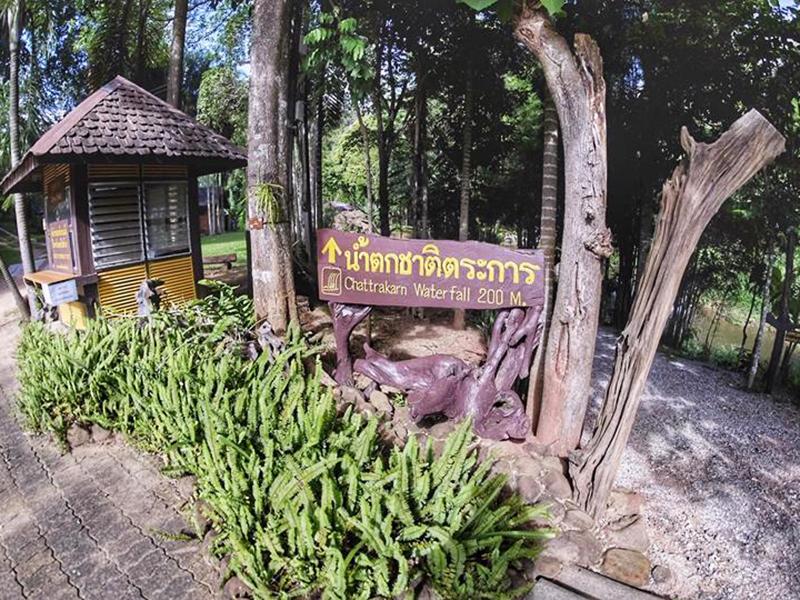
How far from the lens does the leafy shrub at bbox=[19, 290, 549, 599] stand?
2.19 metres

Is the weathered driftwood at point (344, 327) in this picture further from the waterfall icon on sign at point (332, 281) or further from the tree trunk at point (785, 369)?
the tree trunk at point (785, 369)

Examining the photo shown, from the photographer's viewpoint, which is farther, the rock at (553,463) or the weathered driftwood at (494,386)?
the weathered driftwood at (494,386)

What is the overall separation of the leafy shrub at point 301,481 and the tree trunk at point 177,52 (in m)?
5.49

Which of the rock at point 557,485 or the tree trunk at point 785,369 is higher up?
the rock at point 557,485

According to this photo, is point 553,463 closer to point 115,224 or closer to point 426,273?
point 426,273

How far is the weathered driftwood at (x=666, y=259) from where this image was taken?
243 centimetres

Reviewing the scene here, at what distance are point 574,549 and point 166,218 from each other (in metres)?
5.82

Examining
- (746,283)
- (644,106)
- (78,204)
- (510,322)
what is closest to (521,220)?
(644,106)

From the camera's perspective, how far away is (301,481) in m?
2.35

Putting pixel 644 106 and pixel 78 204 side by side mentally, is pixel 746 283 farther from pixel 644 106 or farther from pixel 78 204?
pixel 78 204

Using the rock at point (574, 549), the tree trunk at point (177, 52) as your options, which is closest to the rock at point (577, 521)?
the rock at point (574, 549)

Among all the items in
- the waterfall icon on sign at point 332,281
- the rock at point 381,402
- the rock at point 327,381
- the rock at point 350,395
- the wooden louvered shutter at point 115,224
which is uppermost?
the wooden louvered shutter at point 115,224

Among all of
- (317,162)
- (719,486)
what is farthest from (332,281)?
(317,162)

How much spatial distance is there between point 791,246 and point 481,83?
4460mm
